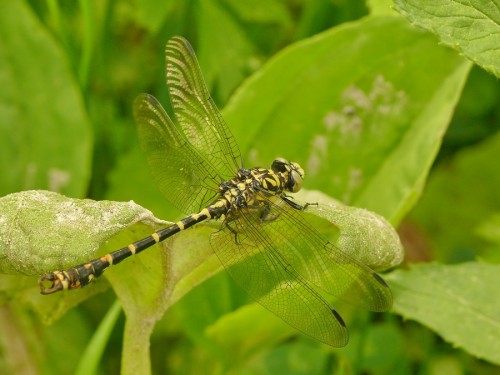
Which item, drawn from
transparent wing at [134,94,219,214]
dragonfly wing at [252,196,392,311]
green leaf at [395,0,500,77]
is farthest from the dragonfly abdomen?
green leaf at [395,0,500,77]

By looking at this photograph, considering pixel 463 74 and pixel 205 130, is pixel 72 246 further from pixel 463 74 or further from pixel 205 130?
pixel 463 74

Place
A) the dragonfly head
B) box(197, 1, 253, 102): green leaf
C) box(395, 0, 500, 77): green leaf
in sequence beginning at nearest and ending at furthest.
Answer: box(395, 0, 500, 77): green leaf
the dragonfly head
box(197, 1, 253, 102): green leaf

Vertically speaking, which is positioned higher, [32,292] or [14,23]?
[14,23]

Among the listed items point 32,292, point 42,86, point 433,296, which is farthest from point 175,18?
point 433,296

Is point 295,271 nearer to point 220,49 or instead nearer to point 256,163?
point 256,163

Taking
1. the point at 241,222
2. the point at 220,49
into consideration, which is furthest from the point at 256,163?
the point at 220,49

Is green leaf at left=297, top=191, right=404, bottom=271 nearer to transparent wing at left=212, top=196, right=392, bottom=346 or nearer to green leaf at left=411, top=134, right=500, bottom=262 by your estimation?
transparent wing at left=212, top=196, right=392, bottom=346

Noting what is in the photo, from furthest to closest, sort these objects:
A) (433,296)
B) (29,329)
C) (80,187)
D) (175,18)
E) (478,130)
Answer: (478,130) < (175,18) < (29,329) < (80,187) < (433,296)
